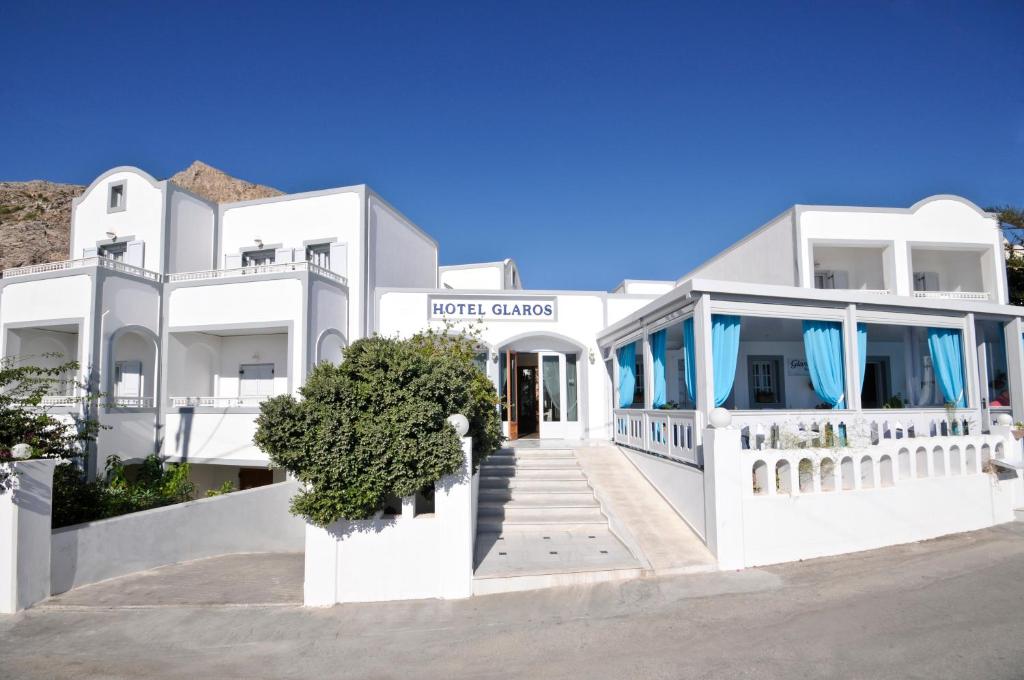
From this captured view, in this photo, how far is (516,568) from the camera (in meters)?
6.79

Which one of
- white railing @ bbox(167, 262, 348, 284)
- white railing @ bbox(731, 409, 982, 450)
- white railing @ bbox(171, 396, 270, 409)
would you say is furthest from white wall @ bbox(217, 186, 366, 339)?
white railing @ bbox(731, 409, 982, 450)

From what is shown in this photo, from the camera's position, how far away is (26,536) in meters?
6.51

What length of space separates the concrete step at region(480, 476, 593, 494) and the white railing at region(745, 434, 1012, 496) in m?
3.17

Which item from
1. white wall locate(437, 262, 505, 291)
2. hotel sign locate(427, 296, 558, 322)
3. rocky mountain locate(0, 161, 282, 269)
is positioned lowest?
hotel sign locate(427, 296, 558, 322)

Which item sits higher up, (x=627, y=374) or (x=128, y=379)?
(x=128, y=379)

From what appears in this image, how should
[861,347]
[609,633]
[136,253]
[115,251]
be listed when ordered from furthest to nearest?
1. [115,251]
2. [136,253]
3. [861,347]
4. [609,633]

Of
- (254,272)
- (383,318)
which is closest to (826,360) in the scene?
(383,318)

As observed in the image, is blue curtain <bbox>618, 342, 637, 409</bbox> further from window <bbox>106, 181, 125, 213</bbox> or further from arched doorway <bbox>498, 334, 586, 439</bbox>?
window <bbox>106, 181, 125, 213</bbox>

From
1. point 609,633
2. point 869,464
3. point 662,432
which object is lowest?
point 609,633

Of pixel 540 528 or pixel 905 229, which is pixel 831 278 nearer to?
pixel 905 229

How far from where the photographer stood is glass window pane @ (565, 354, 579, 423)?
14302 mm

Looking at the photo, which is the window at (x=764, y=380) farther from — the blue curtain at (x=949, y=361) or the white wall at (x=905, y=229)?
the blue curtain at (x=949, y=361)

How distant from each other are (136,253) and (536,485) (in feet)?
38.7

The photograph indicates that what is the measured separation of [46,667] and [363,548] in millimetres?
2730
